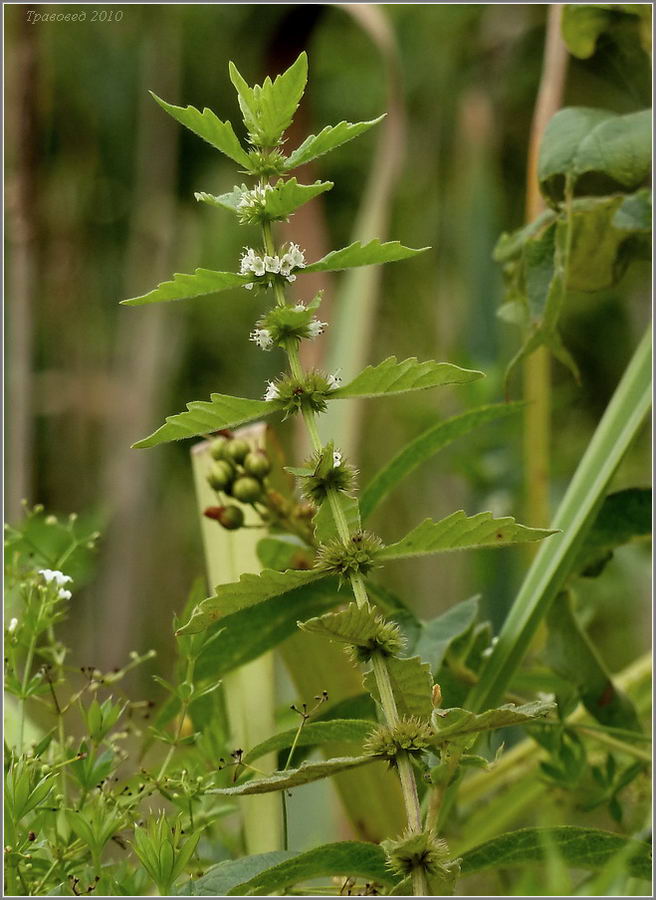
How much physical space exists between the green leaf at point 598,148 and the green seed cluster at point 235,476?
0.53ft

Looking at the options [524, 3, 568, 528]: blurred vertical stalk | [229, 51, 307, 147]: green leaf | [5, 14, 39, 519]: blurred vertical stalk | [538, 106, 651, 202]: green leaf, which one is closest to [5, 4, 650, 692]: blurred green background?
[5, 14, 39, 519]: blurred vertical stalk

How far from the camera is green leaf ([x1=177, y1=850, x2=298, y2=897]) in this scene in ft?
0.89

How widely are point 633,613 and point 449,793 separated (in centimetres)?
106

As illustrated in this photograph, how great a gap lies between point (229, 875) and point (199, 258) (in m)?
1.50

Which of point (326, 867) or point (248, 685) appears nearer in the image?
point (326, 867)

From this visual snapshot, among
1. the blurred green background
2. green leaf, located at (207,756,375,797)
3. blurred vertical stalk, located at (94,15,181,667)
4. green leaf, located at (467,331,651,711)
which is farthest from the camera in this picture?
blurred vertical stalk, located at (94,15,181,667)

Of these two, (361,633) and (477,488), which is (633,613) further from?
(361,633)

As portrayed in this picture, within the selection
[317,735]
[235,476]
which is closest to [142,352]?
[235,476]

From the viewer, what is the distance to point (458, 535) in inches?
10.3

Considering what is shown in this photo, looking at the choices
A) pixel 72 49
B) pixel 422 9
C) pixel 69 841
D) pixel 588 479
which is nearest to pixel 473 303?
pixel 588 479

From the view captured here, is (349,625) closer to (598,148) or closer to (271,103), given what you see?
(271,103)

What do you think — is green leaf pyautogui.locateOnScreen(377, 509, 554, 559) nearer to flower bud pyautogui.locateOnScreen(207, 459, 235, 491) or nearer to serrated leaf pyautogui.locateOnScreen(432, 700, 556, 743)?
serrated leaf pyautogui.locateOnScreen(432, 700, 556, 743)

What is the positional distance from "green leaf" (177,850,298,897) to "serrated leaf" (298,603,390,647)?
2.5 inches

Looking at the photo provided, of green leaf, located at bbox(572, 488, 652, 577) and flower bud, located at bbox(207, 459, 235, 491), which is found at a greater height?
flower bud, located at bbox(207, 459, 235, 491)
